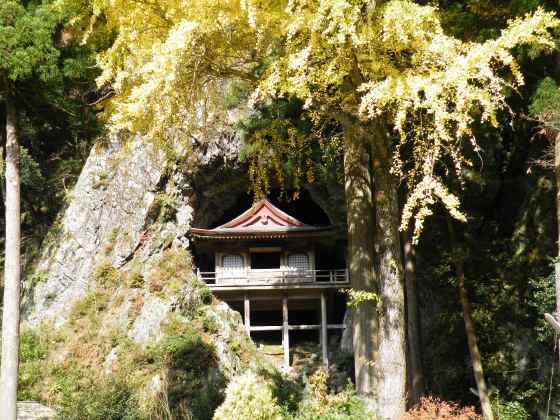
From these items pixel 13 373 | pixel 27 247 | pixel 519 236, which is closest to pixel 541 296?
pixel 519 236

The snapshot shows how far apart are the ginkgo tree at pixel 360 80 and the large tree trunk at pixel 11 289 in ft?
8.39

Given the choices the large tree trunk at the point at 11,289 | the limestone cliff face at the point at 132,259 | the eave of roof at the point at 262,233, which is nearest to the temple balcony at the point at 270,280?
the limestone cliff face at the point at 132,259

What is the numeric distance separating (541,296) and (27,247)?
618 inches

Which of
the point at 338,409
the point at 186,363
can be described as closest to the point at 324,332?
the point at 186,363

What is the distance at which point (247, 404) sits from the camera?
5.52 meters

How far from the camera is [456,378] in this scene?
12.5 m

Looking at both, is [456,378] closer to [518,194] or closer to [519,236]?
[519,236]

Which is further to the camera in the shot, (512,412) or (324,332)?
(324,332)

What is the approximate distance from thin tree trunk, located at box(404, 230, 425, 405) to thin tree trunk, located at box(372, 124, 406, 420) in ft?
17.1

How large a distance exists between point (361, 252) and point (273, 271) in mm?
11515

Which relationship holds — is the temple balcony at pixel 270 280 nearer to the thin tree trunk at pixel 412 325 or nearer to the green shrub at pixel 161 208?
the green shrub at pixel 161 208

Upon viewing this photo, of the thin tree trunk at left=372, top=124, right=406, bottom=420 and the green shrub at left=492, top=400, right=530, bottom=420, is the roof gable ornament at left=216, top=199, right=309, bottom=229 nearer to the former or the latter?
the green shrub at left=492, top=400, right=530, bottom=420

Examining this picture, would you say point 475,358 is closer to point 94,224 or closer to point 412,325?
point 412,325

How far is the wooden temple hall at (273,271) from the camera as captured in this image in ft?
55.9
